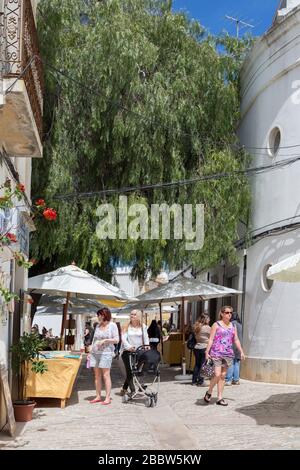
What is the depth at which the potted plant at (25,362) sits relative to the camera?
9.28 metres

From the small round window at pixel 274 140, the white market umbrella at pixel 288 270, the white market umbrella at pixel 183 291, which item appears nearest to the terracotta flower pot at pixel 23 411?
the white market umbrella at pixel 288 270

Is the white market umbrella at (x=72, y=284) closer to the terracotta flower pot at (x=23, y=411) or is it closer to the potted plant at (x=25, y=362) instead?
the potted plant at (x=25, y=362)

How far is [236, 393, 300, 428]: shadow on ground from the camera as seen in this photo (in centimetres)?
938

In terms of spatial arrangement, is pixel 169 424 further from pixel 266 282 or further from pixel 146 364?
pixel 266 282

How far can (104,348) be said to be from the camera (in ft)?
36.8

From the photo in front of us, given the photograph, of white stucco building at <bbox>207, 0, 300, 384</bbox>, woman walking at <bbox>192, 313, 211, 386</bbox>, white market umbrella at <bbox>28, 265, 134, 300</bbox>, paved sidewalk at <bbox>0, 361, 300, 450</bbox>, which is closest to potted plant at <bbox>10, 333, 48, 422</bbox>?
paved sidewalk at <bbox>0, 361, 300, 450</bbox>

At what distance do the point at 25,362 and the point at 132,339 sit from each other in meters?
2.29

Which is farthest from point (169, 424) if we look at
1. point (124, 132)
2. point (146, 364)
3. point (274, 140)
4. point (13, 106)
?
point (274, 140)

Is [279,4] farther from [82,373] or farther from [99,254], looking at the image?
[82,373]

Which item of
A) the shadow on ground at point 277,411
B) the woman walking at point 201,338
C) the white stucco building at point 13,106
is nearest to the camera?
the white stucco building at point 13,106

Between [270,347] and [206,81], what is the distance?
692cm

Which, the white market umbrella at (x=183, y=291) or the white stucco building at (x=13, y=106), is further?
the white market umbrella at (x=183, y=291)

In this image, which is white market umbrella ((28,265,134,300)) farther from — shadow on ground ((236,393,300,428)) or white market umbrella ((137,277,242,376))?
shadow on ground ((236,393,300,428))
